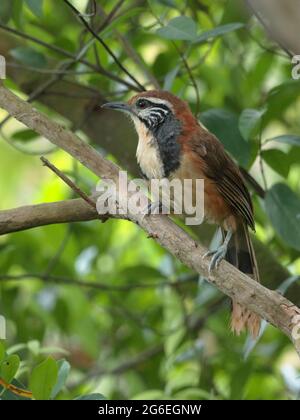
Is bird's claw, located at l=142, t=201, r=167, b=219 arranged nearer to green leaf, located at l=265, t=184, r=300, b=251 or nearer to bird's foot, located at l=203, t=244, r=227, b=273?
bird's foot, located at l=203, t=244, r=227, b=273

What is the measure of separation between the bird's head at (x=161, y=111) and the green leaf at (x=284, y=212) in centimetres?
64

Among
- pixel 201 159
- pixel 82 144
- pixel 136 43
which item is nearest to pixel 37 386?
pixel 82 144

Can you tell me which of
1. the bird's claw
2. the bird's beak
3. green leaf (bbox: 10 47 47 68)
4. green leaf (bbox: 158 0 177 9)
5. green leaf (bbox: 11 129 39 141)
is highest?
green leaf (bbox: 10 47 47 68)

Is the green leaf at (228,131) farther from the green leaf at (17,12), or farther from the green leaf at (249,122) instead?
the green leaf at (17,12)

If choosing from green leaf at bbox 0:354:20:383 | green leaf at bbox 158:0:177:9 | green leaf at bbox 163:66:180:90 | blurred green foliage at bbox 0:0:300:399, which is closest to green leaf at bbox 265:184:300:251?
blurred green foliage at bbox 0:0:300:399

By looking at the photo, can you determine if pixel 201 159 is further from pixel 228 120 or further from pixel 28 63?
pixel 28 63

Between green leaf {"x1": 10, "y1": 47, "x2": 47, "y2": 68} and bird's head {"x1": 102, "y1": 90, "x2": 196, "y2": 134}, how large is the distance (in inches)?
21.4

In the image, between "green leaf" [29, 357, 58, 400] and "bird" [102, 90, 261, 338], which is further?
"bird" [102, 90, 261, 338]

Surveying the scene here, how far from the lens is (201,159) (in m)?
4.96

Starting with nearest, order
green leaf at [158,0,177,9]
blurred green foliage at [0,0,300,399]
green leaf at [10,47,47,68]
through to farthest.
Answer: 1. green leaf at [158,0,177,9]
2. green leaf at [10,47,47,68]
3. blurred green foliage at [0,0,300,399]

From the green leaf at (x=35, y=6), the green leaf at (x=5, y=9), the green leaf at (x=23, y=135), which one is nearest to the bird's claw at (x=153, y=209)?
the green leaf at (x=35, y=6)

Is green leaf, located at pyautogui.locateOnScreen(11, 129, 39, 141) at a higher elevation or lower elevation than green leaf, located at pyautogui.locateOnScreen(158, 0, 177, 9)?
higher

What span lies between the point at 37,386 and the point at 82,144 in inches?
44.5

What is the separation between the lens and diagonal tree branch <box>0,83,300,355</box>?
12.2ft
